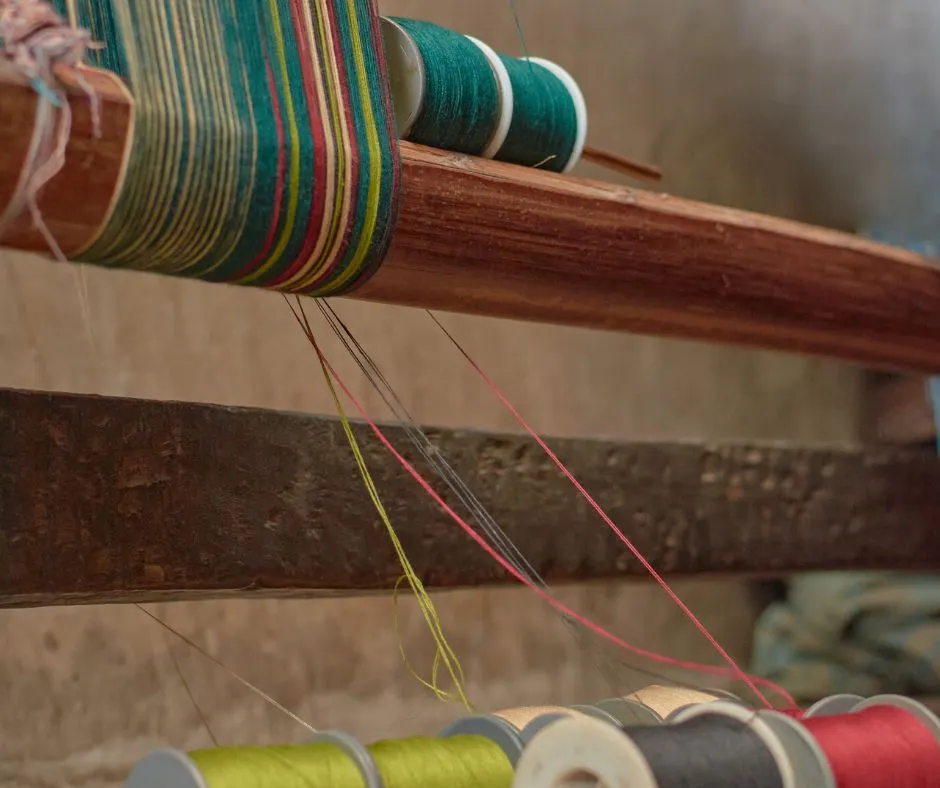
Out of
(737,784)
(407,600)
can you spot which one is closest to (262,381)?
(407,600)

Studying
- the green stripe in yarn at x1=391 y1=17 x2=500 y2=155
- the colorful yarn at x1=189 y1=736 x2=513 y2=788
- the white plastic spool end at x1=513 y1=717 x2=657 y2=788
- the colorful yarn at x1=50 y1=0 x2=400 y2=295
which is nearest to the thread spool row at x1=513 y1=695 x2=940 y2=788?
the white plastic spool end at x1=513 y1=717 x2=657 y2=788

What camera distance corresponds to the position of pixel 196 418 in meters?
1.10

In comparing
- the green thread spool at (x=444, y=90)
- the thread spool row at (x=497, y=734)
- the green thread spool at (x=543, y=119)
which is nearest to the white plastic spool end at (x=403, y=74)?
the green thread spool at (x=444, y=90)

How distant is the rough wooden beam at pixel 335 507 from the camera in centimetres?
100

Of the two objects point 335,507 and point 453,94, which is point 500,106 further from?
point 335,507

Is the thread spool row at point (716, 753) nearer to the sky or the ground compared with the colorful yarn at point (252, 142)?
nearer to the ground

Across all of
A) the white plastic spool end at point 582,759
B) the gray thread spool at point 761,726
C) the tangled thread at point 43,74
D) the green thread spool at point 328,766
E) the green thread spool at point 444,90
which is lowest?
the green thread spool at point 328,766

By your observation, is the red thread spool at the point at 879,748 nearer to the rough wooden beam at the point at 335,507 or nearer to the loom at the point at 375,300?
the loom at the point at 375,300

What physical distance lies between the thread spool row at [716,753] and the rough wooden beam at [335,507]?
48cm

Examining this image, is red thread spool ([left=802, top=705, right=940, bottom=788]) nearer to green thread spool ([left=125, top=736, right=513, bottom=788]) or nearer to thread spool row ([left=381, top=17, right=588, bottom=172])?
green thread spool ([left=125, top=736, right=513, bottom=788])

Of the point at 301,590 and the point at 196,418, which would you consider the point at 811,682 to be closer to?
the point at 301,590

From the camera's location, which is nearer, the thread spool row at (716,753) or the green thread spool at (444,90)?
the thread spool row at (716,753)

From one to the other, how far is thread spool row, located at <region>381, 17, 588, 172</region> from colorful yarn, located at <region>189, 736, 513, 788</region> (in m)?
0.49

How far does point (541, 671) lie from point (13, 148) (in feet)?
6.07
